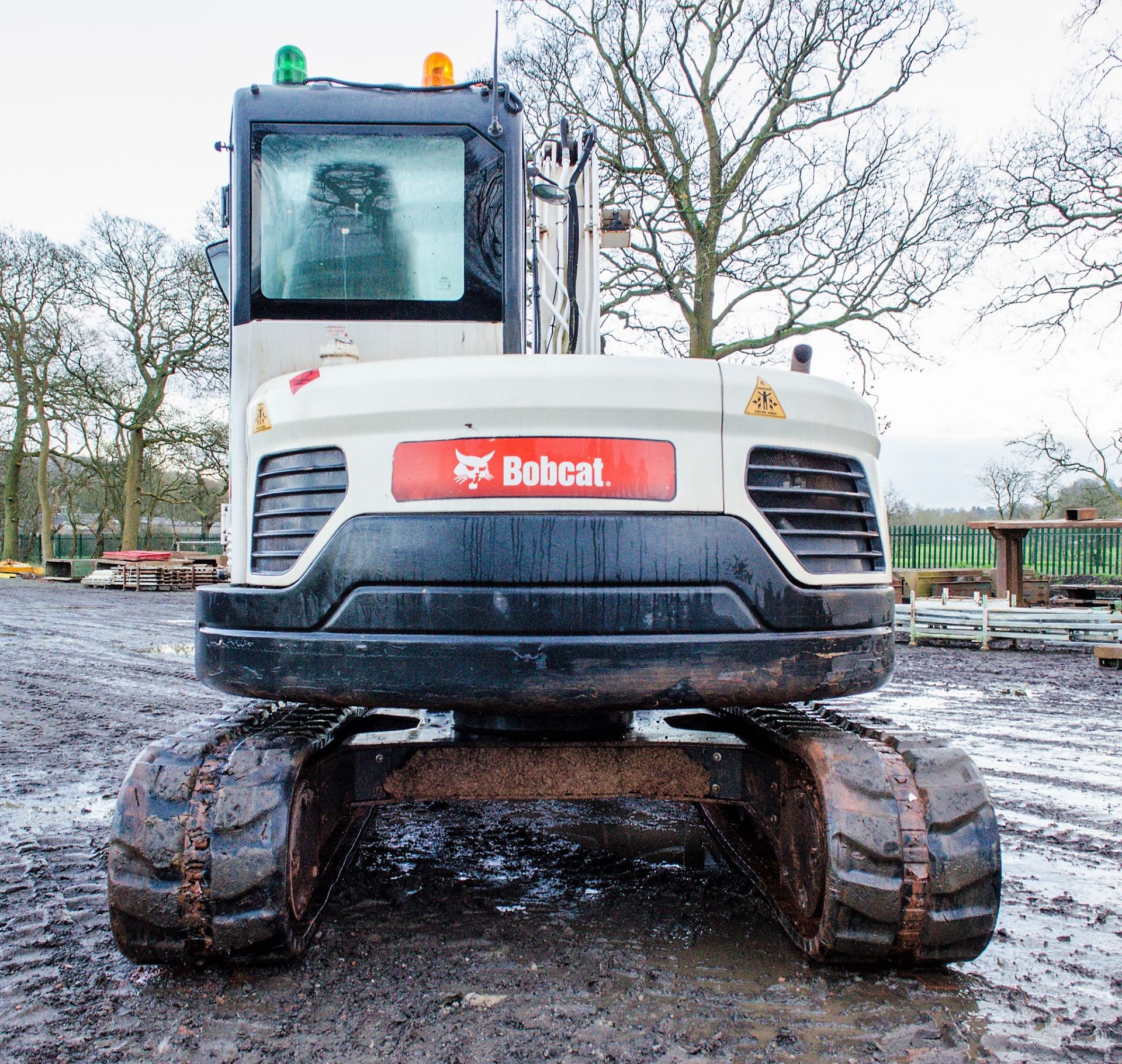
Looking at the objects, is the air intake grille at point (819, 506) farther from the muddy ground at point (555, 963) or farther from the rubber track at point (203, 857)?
the rubber track at point (203, 857)

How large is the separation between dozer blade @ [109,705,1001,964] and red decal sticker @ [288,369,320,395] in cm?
108

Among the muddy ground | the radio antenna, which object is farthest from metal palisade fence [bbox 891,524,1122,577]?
the radio antenna

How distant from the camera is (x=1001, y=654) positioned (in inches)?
472

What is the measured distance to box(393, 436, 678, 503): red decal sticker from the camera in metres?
2.46

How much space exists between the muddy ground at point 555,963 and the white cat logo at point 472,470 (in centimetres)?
150

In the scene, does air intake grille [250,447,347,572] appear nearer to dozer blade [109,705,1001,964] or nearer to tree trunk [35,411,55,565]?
dozer blade [109,705,1001,964]

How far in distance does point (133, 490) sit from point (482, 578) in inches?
1259

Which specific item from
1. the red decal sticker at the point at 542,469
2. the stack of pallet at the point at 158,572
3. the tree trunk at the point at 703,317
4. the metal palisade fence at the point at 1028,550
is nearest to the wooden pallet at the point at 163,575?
the stack of pallet at the point at 158,572

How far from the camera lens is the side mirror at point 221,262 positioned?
3457mm

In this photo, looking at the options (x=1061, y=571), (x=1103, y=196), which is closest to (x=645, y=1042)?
(x=1103, y=196)

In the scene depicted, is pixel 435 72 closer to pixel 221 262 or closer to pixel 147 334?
pixel 221 262

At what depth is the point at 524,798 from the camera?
3.15 metres

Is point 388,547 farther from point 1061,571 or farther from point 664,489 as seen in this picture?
point 1061,571

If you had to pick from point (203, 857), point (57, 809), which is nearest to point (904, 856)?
point (203, 857)
